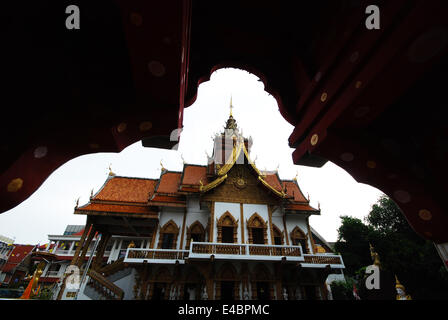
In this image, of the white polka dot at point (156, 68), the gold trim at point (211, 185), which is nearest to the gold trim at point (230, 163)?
the gold trim at point (211, 185)

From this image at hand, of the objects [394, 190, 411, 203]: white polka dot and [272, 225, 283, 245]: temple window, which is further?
[272, 225, 283, 245]: temple window

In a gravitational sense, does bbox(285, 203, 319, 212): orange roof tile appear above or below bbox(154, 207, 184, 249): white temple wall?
above

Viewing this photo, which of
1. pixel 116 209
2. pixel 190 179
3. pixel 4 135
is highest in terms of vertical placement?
pixel 190 179

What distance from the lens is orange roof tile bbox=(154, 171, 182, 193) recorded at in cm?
1334

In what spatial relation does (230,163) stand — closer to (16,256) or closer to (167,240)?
(167,240)

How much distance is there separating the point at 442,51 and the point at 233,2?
1.65 m

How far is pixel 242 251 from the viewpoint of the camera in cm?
1006

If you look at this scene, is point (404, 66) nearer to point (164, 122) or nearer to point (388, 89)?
point (388, 89)

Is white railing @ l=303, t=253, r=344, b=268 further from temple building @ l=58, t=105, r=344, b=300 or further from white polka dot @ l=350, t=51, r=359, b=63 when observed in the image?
white polka dot @ l=350, t=51, r=359, b=63

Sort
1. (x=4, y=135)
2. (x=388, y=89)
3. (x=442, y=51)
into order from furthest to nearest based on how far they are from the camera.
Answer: (x=388, y=89) → (x=4, y=135) → (x=442, y=51)

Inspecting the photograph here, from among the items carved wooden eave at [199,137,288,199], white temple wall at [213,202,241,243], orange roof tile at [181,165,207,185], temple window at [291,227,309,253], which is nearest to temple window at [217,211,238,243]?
white temple wall at [213,202,241,243]

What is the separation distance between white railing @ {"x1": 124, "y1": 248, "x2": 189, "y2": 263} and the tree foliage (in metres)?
13.0

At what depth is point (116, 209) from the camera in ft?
38.4
